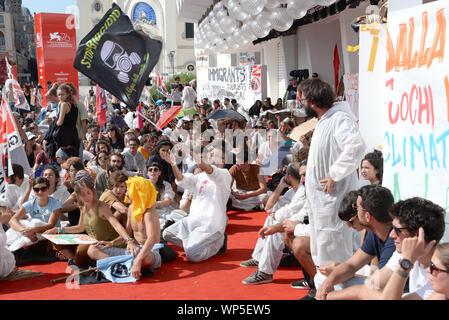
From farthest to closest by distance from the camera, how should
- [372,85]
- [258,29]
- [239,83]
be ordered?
[239,83] < [258,29] < [372,85]

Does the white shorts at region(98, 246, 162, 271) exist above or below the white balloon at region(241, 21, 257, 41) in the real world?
below

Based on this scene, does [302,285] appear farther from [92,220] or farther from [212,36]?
[212,36]

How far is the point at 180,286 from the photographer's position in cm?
510

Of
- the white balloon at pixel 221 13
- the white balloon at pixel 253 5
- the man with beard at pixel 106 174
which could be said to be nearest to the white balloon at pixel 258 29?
the white balloon at pixel 253 5

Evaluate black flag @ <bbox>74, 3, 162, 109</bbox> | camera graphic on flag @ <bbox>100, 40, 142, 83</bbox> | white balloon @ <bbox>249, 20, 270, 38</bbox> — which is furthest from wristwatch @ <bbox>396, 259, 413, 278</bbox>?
white balloon @ <bbox>249, 20, 270, 38</bbox>

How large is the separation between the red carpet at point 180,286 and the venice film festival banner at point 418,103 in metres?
1.65

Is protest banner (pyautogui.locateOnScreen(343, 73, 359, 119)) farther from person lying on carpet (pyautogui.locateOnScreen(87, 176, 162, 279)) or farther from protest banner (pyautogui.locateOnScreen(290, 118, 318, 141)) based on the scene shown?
person lying on carpet (pyautogui.locateOnScreen(87, 176, 162, 279))

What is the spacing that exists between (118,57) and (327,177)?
158 inches

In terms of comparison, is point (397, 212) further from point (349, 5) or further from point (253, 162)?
point (349, 5)

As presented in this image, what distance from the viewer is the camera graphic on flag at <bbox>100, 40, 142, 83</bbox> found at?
6.94 meters

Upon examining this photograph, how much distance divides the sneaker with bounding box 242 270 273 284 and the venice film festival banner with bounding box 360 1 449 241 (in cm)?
169

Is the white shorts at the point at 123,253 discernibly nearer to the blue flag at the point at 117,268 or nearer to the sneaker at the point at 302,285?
the blue flag at the point at 117,268

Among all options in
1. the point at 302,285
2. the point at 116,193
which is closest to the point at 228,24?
the point at 116,193

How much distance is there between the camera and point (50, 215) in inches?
243
